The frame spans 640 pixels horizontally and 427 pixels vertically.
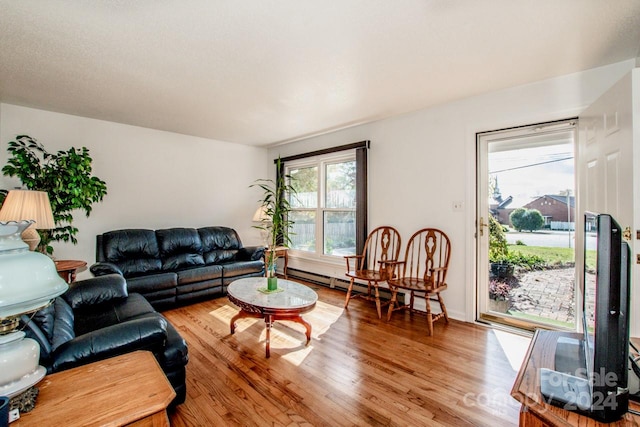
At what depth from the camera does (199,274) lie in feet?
12.5

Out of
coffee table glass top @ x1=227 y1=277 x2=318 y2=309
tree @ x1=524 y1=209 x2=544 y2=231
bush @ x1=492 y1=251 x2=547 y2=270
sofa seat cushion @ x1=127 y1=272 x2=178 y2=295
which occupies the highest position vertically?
tree @ x1=524 y1=209 x2=544 y2=231

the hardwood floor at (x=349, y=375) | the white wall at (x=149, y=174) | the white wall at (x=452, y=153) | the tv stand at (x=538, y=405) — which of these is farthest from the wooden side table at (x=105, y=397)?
the white wall at (x=149, y=174)

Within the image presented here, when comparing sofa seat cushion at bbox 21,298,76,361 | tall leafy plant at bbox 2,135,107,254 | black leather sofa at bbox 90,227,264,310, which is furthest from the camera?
black leather sofa at bbox 90,227,264,310

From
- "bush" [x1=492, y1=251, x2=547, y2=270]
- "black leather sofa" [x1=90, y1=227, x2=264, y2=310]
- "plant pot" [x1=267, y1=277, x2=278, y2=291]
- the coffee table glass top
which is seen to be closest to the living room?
"bush" [x1=492, y1=251, x2=547, y2=270]

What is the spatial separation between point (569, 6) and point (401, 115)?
2.05 m

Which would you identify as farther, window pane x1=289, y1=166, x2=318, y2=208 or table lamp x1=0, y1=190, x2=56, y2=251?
window pane x1=289, y1=166, x2=318, y2=208

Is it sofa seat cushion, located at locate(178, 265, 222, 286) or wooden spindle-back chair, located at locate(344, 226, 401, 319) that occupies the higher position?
wooden spindle-back chair, located at locate(344, 226, 401, 319)

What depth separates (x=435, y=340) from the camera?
2.71 meters

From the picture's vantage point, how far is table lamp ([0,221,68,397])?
2.60 ft

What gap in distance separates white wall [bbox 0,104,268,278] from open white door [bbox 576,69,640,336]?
4.85m

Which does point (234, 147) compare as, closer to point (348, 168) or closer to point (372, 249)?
point (348, 168)

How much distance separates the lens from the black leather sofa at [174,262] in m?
3.50

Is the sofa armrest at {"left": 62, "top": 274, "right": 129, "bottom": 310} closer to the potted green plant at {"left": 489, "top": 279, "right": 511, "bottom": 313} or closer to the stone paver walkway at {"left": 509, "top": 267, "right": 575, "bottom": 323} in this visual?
the potted green plant at {"left": 489, "top": 279, "right": 511, "bottom": 313}

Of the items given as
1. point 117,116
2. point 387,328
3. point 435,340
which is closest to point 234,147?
point 117,116
